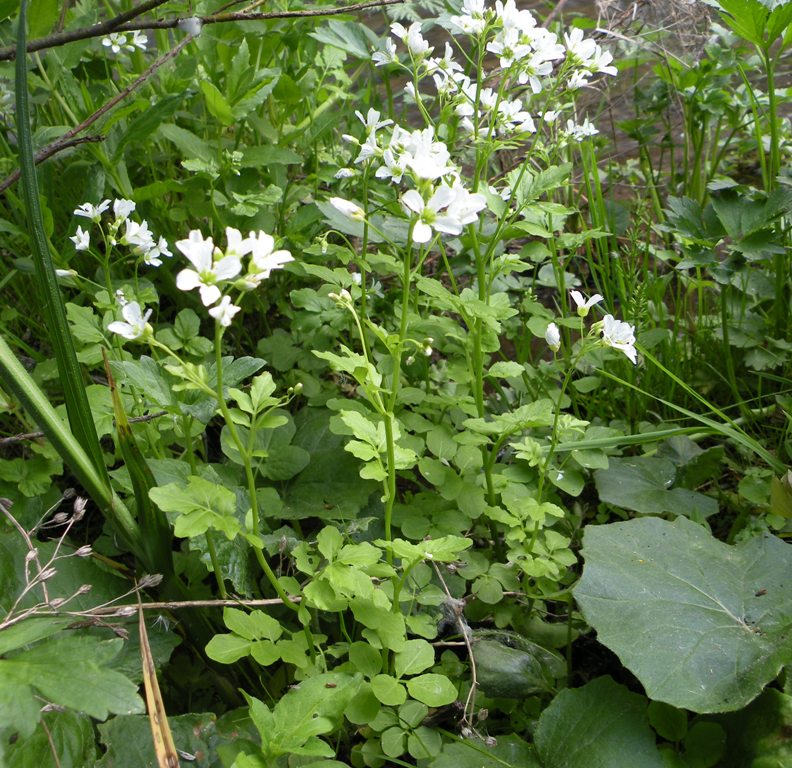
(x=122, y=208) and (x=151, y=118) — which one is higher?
(x=151, y=118)

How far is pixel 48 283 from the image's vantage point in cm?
103

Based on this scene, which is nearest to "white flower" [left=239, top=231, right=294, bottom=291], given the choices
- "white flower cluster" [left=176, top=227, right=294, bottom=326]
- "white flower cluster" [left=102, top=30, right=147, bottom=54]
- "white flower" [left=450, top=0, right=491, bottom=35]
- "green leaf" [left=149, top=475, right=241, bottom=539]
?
"white flower cluster" [left=176, top=227, right=294, bottom=326]

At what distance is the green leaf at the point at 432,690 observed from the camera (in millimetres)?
1076

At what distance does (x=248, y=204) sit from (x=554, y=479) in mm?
884

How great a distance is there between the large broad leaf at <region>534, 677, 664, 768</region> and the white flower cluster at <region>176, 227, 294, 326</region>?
0.79 m

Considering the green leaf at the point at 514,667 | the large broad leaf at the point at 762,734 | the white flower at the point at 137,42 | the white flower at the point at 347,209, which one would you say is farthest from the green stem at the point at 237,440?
the white flower at the point at 137,42

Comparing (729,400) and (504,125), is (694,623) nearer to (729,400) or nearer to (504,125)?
(729,400)

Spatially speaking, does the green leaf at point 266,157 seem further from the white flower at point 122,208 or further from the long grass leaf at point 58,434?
the long grass leaf at point 58,434

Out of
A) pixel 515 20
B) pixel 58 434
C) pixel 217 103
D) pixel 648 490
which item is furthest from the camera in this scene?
pixel 217 103

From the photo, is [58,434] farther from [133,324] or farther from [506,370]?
[506,370]

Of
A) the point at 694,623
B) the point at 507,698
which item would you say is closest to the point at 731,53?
the point at 694,623

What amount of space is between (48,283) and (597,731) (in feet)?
3.40

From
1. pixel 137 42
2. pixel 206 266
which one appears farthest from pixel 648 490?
pixel 137 42

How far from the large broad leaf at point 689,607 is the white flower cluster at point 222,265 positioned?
73 cm
